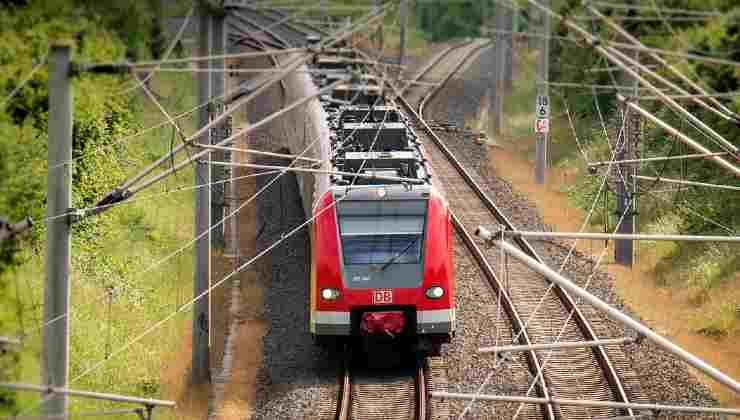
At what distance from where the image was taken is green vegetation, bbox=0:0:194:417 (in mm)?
12453

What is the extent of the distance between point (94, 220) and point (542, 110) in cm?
1303

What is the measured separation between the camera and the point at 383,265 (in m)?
16.5

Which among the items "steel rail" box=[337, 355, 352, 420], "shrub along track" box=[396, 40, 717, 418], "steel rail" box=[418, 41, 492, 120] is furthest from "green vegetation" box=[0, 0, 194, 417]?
"steel rail" box=[418, 41, 492, 120]

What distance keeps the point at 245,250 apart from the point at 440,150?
9015 millimetres

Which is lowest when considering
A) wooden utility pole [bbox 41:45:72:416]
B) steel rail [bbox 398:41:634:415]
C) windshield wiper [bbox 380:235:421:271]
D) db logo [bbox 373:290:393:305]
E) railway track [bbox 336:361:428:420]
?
railway track [bbox 336:361:428:420]

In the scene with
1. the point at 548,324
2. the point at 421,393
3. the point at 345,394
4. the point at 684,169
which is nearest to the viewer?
the point at 345,394

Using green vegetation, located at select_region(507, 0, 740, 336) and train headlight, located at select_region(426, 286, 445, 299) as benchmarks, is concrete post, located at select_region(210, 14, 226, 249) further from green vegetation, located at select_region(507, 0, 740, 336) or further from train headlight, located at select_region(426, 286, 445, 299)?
green vegetation, located at select_region(507, 0, 740, 336)

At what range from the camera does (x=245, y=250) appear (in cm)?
2473

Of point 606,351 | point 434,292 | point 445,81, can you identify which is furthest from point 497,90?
point 434,292

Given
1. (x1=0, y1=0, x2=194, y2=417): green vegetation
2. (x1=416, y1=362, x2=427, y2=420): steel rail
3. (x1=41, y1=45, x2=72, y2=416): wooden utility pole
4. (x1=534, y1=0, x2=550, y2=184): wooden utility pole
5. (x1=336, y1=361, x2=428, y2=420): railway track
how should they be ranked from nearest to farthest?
(x1=41, y1=45, x2=72, y2=416): wooden utility pole → (x1=0, y1=0, x2=194, y2=417): green vegetation → (x1=416, y1=362, x2=427, y2=420): steel rail → (x1=336, y1=361, x2=428, y2=420): railway track → (x1=534, y1=0, x2=550, y2=184): wooden utility pole

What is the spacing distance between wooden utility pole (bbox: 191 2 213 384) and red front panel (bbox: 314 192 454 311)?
5.97ft

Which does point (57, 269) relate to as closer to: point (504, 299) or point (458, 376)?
point (458, 376)

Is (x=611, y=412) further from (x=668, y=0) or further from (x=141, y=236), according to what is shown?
(x=668, y=0)

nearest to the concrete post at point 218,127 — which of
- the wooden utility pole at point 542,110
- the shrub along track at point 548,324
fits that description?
the shrub along track at point 548,324
